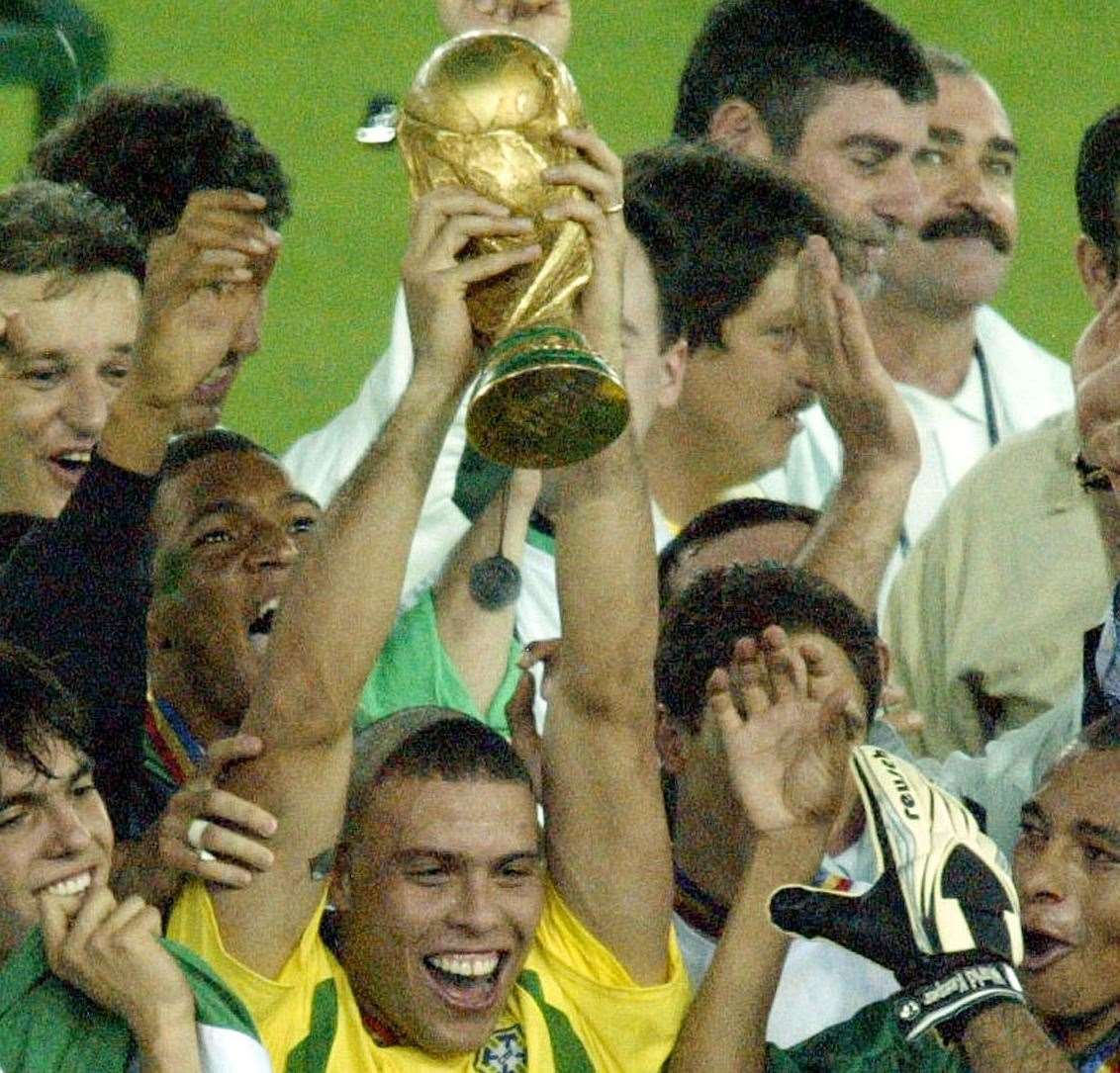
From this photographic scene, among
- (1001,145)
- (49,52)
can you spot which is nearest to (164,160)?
(49,52)

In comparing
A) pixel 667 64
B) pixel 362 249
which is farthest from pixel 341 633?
pixel 667 64

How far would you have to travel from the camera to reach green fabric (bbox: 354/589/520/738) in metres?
4.50

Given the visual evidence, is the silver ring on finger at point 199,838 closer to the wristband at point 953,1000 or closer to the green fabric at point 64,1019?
the green fabric at point 64,1019

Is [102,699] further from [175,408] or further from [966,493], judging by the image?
[966,493]

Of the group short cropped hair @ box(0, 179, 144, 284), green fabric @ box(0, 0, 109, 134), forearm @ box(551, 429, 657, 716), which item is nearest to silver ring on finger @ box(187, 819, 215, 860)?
forearm @ box(551, 429, 657, 716)

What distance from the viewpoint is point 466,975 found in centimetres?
384

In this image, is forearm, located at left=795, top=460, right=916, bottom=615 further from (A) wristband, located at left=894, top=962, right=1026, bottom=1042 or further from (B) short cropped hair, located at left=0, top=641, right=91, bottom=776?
(B) short cropped hair, located at left=0, top=641, right=91, bottom=776

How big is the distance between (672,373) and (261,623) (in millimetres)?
933

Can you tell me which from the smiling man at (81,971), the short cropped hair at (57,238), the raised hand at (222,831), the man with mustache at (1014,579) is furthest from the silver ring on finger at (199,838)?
the man with mustache at (1014,579)

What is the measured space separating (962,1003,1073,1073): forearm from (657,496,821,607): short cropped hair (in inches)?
41.0

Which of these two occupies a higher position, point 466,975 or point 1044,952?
point 1044,952

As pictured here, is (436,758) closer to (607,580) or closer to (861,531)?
(607,580)

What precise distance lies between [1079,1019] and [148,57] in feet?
18.9

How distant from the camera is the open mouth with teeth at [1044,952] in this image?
4227 millimetres
